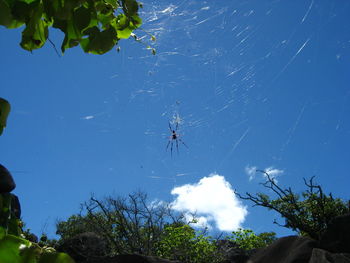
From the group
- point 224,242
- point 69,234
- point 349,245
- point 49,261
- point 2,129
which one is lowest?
point 49,261

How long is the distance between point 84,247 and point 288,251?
10157 mm

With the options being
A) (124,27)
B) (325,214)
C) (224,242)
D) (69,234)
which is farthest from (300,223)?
(69,234)

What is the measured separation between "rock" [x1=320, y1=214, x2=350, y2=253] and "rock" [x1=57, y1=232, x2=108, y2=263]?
10.7m

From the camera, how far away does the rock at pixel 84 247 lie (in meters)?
14.7

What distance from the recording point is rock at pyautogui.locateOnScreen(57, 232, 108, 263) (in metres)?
14.7

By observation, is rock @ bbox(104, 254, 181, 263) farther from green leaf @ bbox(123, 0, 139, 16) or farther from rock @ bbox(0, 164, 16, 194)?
green leaf @ bbox(123, 0, 139, 16)

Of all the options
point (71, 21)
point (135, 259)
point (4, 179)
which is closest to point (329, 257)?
point (135, 259)

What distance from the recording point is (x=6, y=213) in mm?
1053

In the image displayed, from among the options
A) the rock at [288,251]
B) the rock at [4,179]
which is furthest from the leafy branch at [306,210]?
the rock at [4,179]

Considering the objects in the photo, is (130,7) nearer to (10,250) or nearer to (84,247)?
(10,250)

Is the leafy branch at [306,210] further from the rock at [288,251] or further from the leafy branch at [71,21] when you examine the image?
the leafy branch at [71,21]

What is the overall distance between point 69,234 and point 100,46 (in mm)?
29198

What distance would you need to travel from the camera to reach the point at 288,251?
26.7 ft

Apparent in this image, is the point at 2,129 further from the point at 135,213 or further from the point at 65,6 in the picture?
the point at 135,213
